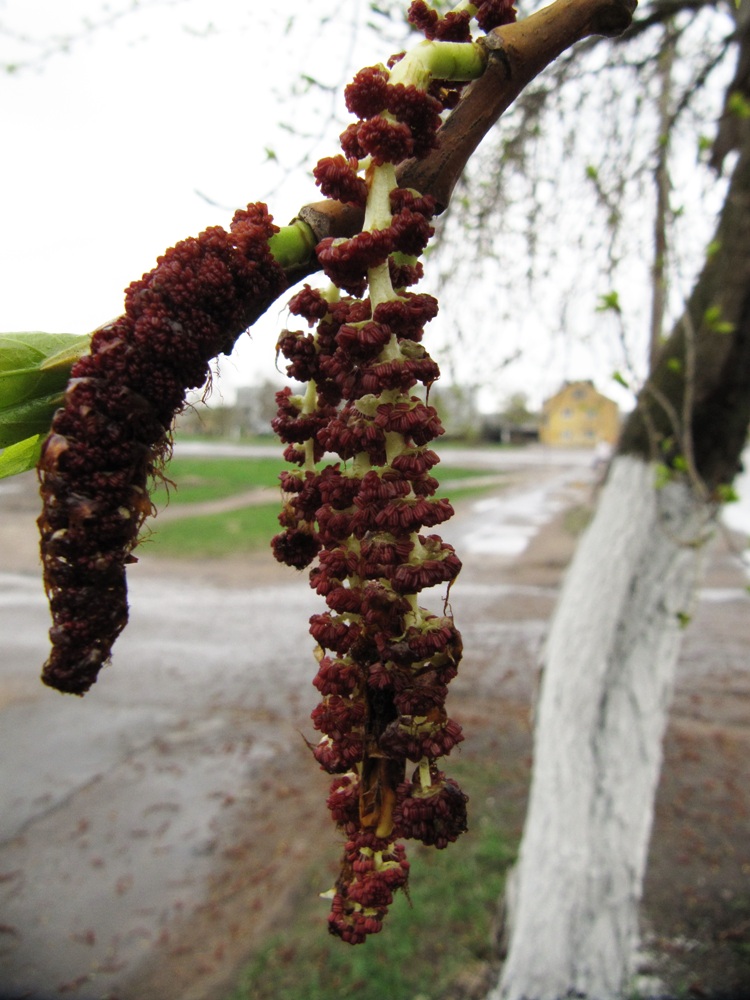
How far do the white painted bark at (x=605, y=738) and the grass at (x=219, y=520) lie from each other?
845 cm

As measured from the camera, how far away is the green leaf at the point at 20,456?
0.82 metres

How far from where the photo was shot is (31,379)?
30.3 inches

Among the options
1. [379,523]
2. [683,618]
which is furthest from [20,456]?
[683,618]

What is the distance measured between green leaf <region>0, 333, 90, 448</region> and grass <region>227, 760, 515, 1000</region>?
4838mm

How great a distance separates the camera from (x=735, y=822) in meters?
7.24

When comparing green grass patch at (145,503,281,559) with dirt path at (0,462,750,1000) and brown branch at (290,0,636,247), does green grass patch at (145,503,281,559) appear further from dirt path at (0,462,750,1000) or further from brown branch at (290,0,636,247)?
brown branch at (290,0,636,247)

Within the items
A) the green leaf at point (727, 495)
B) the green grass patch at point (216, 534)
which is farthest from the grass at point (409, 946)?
the green grass patch at point (216, 534)

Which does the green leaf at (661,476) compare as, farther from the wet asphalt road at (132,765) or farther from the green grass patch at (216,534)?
the green grass patch at (216,534)

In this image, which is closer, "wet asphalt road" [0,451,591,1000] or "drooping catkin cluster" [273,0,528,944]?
"drooping catkin cluster" [273,0,528,944]

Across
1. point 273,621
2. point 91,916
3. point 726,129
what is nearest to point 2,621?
point 273,621

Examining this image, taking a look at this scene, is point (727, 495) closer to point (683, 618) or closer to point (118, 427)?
point (683, 618)

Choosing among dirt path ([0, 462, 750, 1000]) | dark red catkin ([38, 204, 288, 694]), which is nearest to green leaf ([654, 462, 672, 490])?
dark red catkin ([38, 204, 288, 694])

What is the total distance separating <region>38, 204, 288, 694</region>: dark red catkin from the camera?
2.25 ft

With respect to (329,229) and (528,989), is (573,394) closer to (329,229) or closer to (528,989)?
(528,989)
